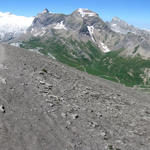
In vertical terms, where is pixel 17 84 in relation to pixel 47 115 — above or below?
above

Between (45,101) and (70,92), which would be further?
(70,92)

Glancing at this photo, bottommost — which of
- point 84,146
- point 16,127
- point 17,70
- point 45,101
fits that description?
point 84,146

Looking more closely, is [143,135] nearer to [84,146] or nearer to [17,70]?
[84,146]

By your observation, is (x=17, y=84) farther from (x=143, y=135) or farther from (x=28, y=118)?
(x=143, y=135)

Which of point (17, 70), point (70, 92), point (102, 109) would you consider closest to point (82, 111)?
point (102, 109)

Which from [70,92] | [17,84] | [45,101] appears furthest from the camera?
[70,92]

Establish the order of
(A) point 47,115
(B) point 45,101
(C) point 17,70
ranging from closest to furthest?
1. (A) point 47,115
2. (B) point 45,101
3. (C) point 17,70
